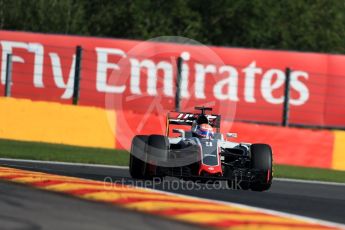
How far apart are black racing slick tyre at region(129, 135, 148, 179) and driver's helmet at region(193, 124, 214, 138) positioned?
0.77 metres

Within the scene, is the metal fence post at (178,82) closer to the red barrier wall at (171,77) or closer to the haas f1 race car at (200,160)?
the red barrier wall at (171,77)

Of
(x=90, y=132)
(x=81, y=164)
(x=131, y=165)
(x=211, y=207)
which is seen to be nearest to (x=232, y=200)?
(x=211, y=207)

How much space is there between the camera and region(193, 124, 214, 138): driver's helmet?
1359 cm

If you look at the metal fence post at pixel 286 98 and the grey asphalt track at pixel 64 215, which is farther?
the metal fence post at pixel 286 98

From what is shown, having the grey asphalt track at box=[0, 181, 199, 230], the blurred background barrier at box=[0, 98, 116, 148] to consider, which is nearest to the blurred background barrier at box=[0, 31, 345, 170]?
the blurred background barrier at box=[0, 98, 116, 148]

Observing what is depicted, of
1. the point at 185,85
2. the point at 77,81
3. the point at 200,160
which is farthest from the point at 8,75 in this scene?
the point at 200,160

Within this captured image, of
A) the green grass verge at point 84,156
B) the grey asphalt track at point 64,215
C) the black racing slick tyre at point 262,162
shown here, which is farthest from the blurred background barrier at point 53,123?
the grey asphalt track at point 64,215

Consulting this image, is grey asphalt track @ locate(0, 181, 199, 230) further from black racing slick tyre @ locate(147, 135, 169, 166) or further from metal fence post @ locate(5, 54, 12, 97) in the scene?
metal fence post @ locate(5, 54, 12, 97)

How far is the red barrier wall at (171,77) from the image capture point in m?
21.5

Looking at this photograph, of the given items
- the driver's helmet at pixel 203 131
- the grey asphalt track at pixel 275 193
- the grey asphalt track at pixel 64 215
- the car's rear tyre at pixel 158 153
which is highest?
the driver's helmet at pixel 203 131

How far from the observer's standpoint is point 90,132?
757 inches

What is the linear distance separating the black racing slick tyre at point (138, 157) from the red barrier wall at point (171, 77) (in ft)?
25.7

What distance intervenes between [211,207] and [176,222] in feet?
3.92

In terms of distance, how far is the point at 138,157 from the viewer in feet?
43.4
